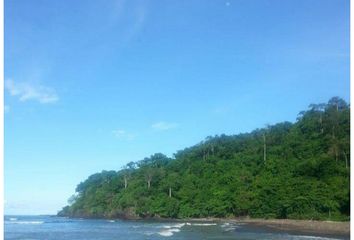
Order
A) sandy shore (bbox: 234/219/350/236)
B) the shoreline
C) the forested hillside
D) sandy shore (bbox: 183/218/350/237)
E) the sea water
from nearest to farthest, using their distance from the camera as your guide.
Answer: the sea water
the shoreline
sandy shore (bbox: 183/218/350/237)
sandy shore (bbox: 234/219/350/236)
the forested hillside

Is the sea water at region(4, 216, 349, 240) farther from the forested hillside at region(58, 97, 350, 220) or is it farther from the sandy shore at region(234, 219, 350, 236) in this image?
the forested hillside at region(58, 97, 350, 220)

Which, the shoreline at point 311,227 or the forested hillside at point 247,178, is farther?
Result: the forested hillside at point 247,178

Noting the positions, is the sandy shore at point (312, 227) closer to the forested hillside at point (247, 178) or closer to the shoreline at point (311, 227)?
the shoreline at point (311, 227)

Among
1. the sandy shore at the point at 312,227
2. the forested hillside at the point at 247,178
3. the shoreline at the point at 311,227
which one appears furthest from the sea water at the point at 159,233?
the forested hillside at the point at 247,178

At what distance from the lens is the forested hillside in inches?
1053

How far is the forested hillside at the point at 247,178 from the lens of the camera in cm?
2673


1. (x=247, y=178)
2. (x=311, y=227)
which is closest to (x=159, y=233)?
(x=311, y=227)

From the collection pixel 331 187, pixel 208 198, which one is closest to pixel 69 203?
pixel 208 198

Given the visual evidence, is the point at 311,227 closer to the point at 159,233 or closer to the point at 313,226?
the point at 313,226

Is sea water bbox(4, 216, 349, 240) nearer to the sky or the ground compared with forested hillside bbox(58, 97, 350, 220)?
nearer to the ground

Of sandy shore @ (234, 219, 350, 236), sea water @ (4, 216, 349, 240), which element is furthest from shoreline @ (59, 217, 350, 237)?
sea water @ (4, 216, 349, 240)

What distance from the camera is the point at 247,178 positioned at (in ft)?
108

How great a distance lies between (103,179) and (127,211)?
9742mm

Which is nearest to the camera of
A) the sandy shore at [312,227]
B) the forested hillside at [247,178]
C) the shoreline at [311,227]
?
the shoreline at [311,227]
